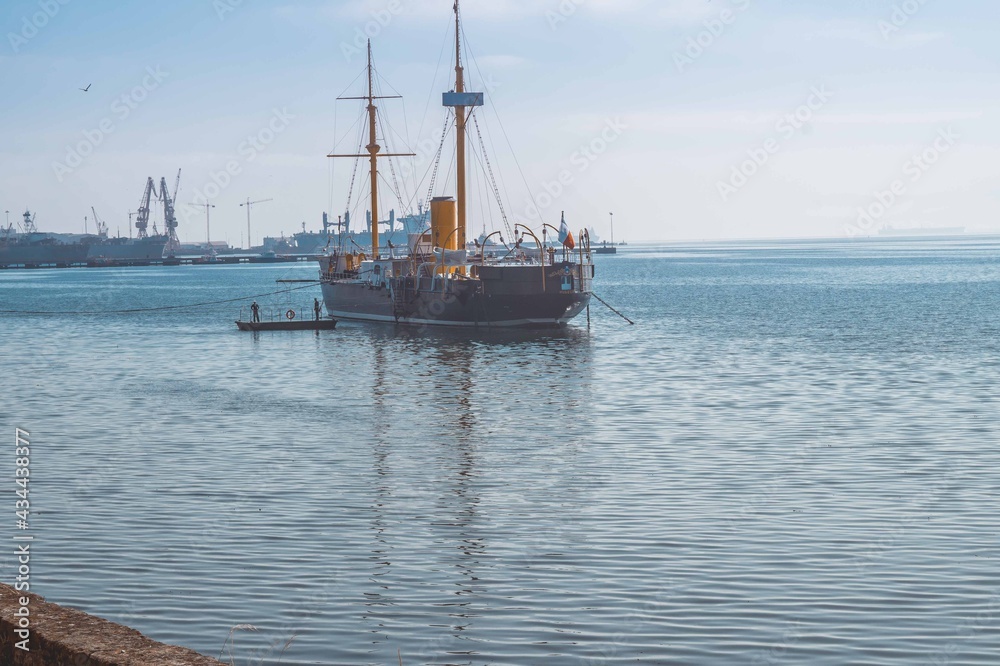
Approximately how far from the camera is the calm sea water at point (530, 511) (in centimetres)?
1429

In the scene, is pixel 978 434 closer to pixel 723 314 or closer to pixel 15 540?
pixel 15 540

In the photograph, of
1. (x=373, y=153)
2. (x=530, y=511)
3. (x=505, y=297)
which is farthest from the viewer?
(x=373, y=153)

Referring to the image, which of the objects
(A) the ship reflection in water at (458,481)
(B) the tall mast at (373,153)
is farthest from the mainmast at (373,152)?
(A) the ship reflection in water at (458,481)

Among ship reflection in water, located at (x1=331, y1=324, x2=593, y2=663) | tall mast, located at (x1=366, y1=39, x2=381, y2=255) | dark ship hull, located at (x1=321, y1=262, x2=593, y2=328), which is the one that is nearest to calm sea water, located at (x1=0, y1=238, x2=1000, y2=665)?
ship reflection in water, located at (x1=331, y1=324, x2=593, y2=663)

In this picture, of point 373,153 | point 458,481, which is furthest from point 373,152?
point 458,481

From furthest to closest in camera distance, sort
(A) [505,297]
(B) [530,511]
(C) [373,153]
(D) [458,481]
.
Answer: (C) [373,153], (A) [505,297], (D) [458,481], (B) [530,511]

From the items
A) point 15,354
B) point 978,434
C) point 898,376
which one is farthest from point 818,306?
point 978,434

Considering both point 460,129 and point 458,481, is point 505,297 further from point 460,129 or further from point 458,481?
point 458,481

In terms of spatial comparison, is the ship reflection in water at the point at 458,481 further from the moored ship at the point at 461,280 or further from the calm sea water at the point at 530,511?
the moored ship at the point at 461,280

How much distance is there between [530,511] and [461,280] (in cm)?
5354

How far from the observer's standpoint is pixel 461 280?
7419 cm

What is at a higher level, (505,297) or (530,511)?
(505,297)

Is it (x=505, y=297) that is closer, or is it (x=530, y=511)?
(x=530, y=511)

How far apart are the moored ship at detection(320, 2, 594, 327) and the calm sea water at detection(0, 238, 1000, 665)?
72.9 feet
